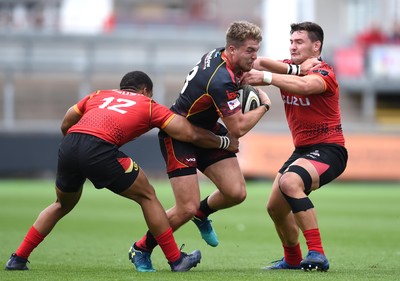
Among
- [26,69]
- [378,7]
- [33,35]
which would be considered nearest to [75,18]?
[33,35]

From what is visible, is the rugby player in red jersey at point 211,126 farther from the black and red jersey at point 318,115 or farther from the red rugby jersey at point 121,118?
the red rugby jersey at point 121,118

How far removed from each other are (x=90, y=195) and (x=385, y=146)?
10661 millimetres

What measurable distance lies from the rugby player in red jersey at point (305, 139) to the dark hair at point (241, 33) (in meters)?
0.38

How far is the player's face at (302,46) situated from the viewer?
9.91 meters

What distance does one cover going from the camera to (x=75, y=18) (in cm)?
4600

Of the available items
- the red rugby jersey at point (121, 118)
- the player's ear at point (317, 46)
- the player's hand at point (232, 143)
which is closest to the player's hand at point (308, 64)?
the player's ear at point (317, 46)

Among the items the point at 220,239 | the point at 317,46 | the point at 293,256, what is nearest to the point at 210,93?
the point at 317,46

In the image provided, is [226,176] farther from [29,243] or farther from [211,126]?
[29,243]

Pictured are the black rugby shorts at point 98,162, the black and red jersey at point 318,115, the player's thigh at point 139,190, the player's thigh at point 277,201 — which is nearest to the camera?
Result: the black rugby shorts at point 98,162

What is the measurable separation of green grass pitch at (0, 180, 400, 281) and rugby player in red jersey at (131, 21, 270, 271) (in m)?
0.59

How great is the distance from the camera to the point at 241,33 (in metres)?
9.31

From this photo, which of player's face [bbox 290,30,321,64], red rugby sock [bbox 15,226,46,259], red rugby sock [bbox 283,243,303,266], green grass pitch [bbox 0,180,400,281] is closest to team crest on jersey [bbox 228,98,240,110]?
player's face [bbox 290,30,321,64]

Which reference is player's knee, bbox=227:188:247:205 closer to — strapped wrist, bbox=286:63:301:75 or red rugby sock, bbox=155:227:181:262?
red rugby sock, bbox=155:227:181:262

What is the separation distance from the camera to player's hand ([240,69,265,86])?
9.45 metres
